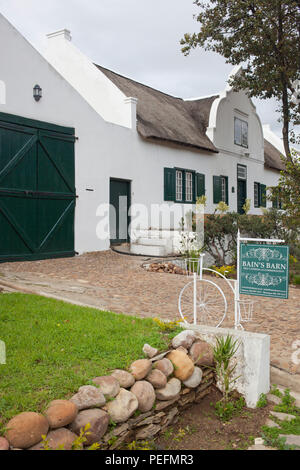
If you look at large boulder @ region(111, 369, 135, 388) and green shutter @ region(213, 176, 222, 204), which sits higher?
green shutter @ region(213, 176, 222, 204)

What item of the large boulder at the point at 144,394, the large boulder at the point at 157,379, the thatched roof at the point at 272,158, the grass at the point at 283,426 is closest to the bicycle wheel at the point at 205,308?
the grass at the point at 283,426

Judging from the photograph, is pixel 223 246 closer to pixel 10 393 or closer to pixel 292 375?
pixel 292 375

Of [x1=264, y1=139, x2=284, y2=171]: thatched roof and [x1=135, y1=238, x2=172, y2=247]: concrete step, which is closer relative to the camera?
[x1=135, y1=238, x2=172, y2=247]: concrete step

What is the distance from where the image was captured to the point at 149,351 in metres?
3.85

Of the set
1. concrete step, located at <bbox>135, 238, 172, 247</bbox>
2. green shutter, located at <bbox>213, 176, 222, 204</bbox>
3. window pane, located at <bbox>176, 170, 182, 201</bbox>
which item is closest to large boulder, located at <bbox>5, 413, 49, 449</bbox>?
concrete step, located at <bbox>135, 238, 172, 247</bbox>

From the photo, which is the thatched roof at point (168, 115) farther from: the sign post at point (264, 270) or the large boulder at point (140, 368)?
the large boulder at point (140, 368)

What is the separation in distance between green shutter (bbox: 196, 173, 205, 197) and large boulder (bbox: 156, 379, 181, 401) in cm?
1425

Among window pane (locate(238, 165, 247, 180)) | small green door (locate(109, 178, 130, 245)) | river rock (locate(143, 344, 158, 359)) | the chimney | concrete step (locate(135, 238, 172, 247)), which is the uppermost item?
the chimney

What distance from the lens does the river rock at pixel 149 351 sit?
3.84 metres

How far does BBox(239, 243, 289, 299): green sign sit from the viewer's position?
4.57 m

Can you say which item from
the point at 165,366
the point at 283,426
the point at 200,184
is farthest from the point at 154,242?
the point at 283,426

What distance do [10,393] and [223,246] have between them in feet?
35.1

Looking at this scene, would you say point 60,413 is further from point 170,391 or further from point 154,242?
point 154,242

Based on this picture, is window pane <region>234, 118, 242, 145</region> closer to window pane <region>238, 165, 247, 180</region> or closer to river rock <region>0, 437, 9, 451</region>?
window pane <region>238, 165, 247, 180</region>
